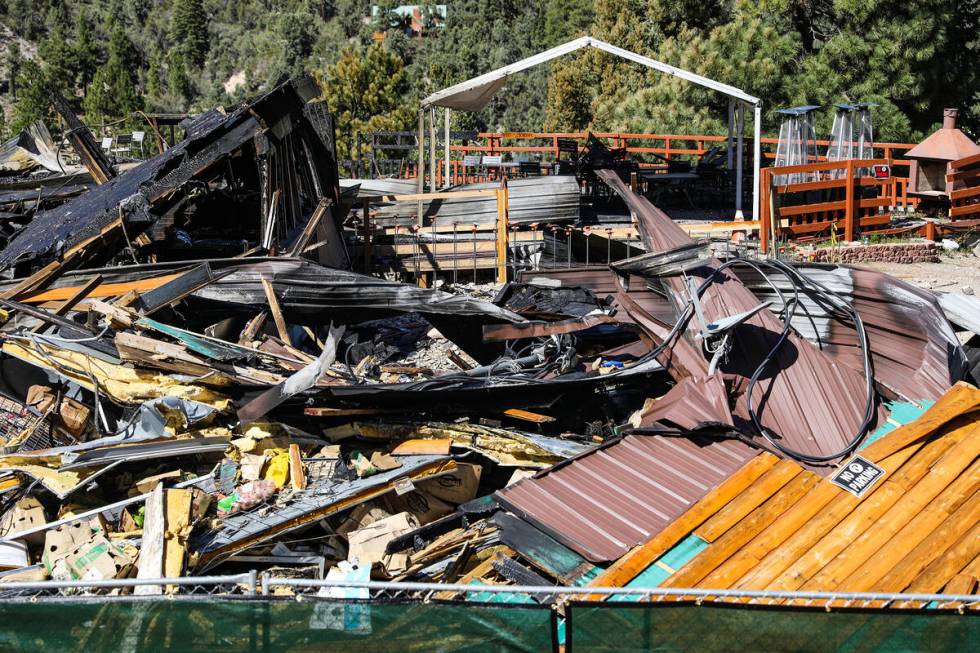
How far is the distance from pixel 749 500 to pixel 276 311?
15.8 feet

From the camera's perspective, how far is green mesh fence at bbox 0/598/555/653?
3.88m

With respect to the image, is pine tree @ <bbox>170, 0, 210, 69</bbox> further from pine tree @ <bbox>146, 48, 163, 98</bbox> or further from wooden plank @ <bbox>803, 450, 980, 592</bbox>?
wooden plank @ <bbox>803, 450, 980, 592</bbox>

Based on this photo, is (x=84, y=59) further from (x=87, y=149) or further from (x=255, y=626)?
(x=255, y=626)

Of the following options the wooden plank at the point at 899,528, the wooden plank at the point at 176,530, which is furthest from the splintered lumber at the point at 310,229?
the wooden plank at the point at 899,528

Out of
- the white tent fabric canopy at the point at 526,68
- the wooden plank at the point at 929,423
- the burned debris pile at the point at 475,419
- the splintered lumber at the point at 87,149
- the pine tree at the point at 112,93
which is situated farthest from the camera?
the pine tree at the point at 112,93

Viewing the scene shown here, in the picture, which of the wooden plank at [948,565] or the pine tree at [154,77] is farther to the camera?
the pine tree at [154,77]

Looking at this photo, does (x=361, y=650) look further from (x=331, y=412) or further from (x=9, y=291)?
(x=9, y=291)

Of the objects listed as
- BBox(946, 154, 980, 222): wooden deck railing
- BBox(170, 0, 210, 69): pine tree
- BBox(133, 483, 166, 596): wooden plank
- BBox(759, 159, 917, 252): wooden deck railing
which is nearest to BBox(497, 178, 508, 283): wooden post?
BBox(759, 159, 917, 252): wooden deck railing

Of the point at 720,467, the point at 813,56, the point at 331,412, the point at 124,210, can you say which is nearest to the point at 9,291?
the point at 124,210

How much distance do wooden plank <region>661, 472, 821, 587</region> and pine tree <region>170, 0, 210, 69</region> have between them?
2096 inches

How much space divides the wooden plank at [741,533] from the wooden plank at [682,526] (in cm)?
12

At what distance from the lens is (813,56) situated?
25.0 meters

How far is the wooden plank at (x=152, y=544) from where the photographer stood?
6059mm

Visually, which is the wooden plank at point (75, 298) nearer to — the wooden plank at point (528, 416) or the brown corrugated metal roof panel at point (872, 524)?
the wooden plank at point (528, 416)
